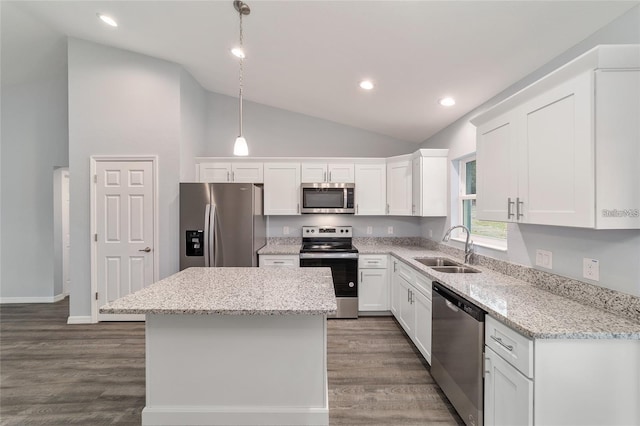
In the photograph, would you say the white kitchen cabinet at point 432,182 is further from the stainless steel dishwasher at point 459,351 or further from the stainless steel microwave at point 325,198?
the stainless steel dishwasher at point 459,351

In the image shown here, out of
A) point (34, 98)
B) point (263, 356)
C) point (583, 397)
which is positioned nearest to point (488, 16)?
point (583, 397)

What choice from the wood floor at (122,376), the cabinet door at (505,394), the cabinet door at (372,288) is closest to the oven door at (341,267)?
the cabinet door at (372,288)

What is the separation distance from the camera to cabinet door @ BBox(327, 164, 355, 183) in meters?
4.10

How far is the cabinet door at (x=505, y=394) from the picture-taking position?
1.34 m

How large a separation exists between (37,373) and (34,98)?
4.11m

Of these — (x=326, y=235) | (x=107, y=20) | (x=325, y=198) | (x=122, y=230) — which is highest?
(x=107, y=20)

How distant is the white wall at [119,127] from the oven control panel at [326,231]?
1769 mm

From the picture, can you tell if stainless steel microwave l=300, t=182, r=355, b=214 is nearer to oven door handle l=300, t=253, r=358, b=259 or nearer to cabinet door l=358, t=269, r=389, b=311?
oven door handle l=300, t=253, r=358, b=259

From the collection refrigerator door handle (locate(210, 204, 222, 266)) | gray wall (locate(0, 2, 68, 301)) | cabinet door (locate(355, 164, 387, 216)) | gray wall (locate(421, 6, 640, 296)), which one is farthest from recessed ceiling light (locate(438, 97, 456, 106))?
gray wall (locate(0, 2, 68, 301))

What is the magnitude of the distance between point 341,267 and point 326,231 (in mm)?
771

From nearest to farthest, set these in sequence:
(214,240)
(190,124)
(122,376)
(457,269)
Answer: (122,376), (457,269), (214,240), (190,124)

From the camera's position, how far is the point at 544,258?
201 centimetres

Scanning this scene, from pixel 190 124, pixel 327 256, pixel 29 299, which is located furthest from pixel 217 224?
pixel 29 299

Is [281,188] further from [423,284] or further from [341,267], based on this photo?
[423,284]
